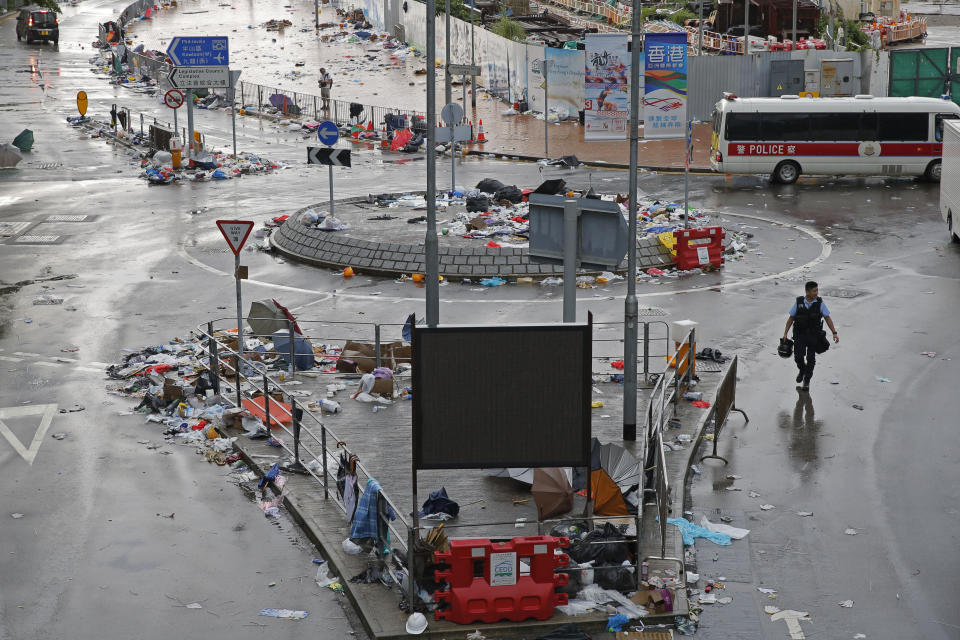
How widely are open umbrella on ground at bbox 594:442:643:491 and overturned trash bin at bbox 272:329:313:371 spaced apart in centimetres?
614

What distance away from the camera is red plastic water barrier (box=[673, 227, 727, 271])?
22922mm

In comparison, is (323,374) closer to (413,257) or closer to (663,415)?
(663,415)

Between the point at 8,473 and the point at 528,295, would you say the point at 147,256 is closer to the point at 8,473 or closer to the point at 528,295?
the point at 528,295

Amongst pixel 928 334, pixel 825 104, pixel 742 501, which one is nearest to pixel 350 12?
pixel 825 104

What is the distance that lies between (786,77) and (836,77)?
72.7 inches

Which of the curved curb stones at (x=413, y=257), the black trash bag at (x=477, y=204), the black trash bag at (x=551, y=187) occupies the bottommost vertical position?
the curved curb stones at (x=413, y=257)

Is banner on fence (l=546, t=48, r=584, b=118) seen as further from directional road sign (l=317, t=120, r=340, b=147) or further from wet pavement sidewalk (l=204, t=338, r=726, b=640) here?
wet pavement sidewalk (l=204, t=338, r=726, b=640)

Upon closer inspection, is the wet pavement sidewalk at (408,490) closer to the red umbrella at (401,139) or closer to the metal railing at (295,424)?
the metal railing at (295,424)

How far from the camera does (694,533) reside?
11.5 metres

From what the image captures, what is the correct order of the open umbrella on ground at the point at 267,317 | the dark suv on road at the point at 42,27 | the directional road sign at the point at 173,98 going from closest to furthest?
the open umbrella on ground at the point at 267,317 < the directional road sign at the point at 173,98 < the dark suv on road at the point at 42,27

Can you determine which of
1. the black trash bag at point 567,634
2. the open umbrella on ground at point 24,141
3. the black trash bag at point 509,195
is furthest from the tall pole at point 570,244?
the open umbrella on ground at point 24,141

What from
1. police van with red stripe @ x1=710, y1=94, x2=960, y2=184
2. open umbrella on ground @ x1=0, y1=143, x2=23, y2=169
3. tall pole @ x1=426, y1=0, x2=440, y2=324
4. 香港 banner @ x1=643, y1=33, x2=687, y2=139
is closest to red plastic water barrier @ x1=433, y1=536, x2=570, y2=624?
tall pole @ x1=426, y1=0, x2=440, y2=324

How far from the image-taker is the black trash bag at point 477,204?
26234 millimetres

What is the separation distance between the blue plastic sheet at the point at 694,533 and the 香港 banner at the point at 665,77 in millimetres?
26246
